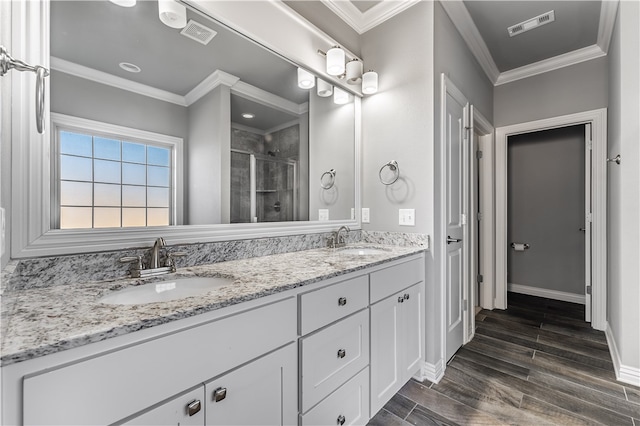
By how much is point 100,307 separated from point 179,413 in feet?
1.17

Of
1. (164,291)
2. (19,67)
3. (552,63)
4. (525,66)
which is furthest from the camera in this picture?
(525,66)

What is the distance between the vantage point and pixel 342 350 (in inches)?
49.4

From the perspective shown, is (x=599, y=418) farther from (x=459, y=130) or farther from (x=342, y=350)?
(x=459, y=130)

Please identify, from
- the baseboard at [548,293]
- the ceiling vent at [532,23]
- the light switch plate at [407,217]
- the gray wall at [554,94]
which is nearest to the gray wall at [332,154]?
the light switch plate at [407,217]

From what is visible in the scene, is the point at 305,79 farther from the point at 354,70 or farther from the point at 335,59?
the point at 354,70

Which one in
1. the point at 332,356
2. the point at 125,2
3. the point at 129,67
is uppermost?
the point at 125,2

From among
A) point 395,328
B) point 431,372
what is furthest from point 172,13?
point 431,372

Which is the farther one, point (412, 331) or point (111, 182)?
point (412, 331)

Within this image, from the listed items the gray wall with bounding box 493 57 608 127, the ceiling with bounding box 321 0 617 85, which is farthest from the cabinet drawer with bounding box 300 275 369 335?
the gray wall with bounding box 493 57 608 127

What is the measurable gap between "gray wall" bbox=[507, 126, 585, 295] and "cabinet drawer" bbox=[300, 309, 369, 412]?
338 centimetres

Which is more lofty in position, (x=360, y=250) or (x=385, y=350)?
(x=360, y=250)

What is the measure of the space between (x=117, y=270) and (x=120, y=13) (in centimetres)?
103

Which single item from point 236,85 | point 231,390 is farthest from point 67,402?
point 236,85

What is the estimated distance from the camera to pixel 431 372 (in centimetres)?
187
